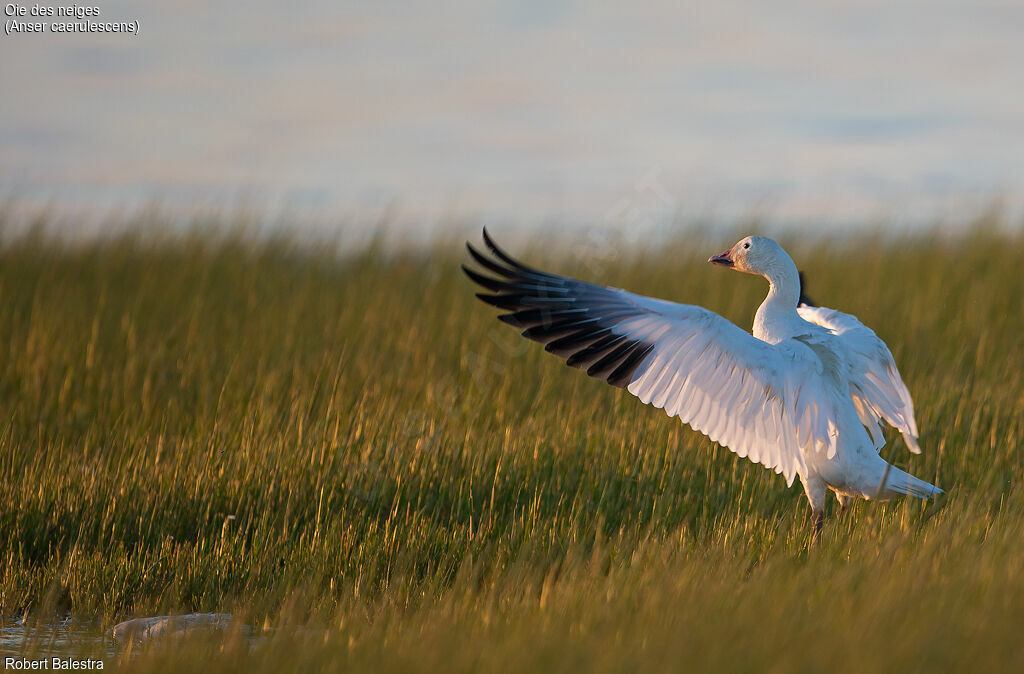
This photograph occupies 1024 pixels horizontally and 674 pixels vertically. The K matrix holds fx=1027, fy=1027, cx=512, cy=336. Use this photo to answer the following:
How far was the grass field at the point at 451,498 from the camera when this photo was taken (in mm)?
3750

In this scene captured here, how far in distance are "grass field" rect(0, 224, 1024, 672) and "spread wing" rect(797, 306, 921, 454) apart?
0.51 meters

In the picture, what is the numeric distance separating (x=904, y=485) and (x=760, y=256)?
4.67ft

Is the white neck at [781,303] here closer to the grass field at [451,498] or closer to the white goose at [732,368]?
the white goose at [732,368]

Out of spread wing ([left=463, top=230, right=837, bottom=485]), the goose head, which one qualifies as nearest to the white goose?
spread wing ([left=463, top=230, right=837, bottom=485])

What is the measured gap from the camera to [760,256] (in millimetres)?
5660

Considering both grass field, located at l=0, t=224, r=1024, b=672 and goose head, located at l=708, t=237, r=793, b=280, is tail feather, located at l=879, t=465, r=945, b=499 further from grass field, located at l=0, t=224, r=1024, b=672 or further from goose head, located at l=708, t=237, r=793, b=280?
goose head, located at l=708, t=237, r=793, b=280

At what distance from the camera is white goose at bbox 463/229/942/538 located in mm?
5020

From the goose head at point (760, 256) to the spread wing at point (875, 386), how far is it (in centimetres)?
50

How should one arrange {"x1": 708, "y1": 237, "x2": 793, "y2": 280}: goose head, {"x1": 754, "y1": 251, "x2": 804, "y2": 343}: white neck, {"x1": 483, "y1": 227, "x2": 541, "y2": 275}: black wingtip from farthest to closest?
1. {"x1": 708, "y1": 237, "x2": 793, "y2": 280}: goose head
2. {"x1": 754, "y1": 251, "x2": 804, "y2": 343}: white neck
3. {"x1": 483, "y1": 227, "x2": 541, "y2": 275}: black wingtip

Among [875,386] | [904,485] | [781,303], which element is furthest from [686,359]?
[904,485]

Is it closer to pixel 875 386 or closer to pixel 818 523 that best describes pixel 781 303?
pixel 875 386

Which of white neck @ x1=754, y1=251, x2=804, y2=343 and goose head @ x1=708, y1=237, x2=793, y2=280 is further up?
goose head @ x1=708, y1=237, x2=793, y2=280

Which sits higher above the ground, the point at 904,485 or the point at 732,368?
the point at 732,368

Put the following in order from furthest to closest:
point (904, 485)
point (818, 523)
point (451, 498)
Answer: point (451, 498) → point (818, 523) → point (904, 485)
